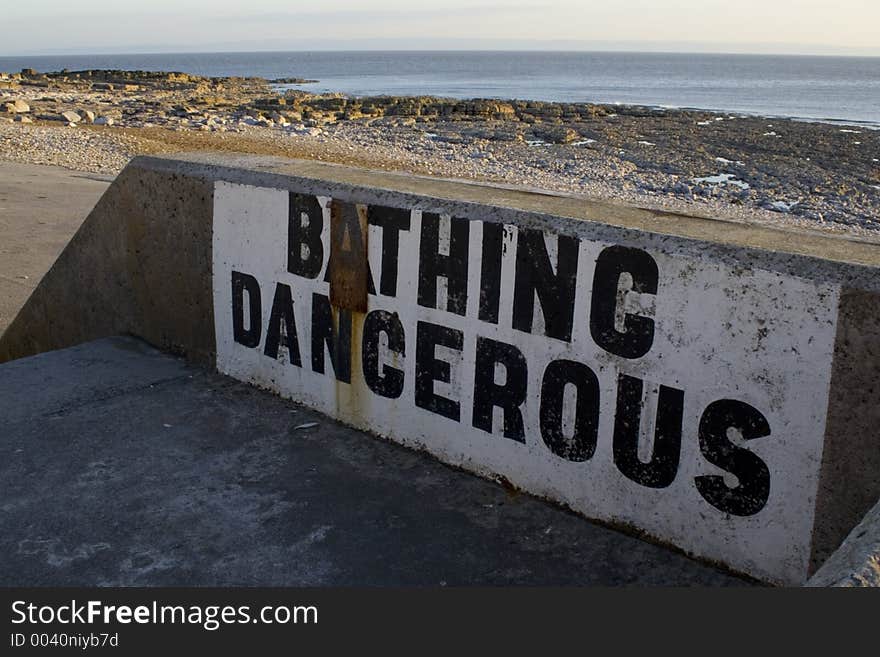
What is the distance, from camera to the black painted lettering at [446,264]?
11.8ft

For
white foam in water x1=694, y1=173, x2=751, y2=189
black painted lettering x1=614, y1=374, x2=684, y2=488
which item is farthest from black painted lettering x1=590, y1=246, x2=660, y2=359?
white foam in water x1=694, y1=173, x2=751, y2=189

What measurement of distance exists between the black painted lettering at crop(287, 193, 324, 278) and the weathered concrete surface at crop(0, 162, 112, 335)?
127 inches

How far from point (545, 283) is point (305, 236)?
1348 millimetres

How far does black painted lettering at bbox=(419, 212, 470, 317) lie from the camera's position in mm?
3588

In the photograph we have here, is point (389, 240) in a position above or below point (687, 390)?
above

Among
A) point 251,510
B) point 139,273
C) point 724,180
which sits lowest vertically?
point 251,510

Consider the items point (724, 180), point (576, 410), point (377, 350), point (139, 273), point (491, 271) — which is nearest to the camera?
point (576, 410)

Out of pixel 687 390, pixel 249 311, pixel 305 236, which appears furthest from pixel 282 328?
pixel 687 390

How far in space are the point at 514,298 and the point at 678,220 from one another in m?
0.68

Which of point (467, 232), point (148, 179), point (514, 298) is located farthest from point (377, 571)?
point (148, 179)

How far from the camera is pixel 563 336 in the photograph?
130 inches

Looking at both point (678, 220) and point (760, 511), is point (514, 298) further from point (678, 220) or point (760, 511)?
point (760, 511)

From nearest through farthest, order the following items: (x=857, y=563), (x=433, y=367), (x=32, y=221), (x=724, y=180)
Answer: (x=857, y=563)
(x=433, y=367)
(x=32, y=221)
(x=724, y=180)

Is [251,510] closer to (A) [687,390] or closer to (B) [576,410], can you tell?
(B) [576,410]
